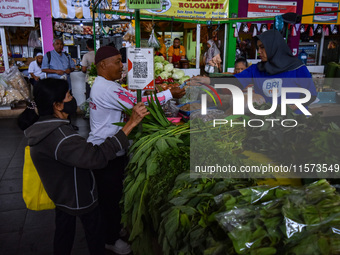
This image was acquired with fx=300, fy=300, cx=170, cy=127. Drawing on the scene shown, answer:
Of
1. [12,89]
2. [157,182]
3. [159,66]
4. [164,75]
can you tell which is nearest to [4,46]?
[12,89]

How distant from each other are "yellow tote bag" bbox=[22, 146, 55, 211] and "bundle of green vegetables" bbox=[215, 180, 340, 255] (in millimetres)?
1627

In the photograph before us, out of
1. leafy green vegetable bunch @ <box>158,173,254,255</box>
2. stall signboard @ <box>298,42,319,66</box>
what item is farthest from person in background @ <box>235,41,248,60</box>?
leafy green vegetable bunch @ <box>158,173,254,255</box>

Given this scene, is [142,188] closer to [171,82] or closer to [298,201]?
[298,201]

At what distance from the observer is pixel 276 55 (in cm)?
302

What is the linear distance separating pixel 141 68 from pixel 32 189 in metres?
1.26

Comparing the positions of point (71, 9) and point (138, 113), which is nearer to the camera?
point (138, 113)

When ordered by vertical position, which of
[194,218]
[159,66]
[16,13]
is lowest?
[194,218]

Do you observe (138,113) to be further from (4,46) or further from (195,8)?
(4,46)

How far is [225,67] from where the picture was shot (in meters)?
10.6

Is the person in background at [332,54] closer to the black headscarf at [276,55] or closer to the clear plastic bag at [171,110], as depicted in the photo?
the black headscarf at [276,55]

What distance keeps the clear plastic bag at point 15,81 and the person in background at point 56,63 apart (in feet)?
3.91

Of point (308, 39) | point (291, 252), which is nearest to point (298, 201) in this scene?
point (291, 252)

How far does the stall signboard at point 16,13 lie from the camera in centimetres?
830

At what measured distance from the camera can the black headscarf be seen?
3027 mm
